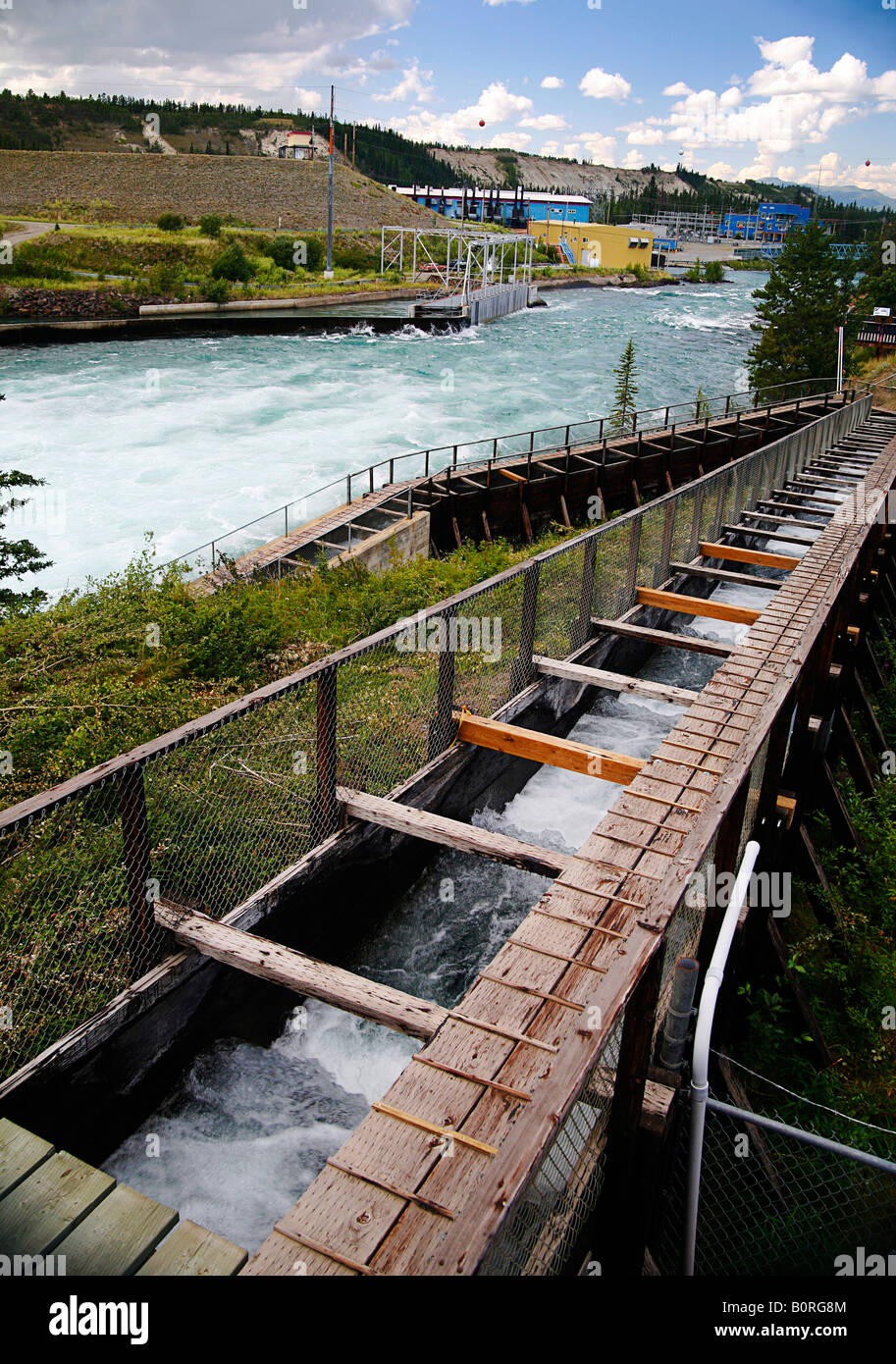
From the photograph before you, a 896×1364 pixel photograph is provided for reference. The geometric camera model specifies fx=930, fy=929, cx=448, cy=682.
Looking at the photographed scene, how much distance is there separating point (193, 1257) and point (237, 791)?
373 centimetres

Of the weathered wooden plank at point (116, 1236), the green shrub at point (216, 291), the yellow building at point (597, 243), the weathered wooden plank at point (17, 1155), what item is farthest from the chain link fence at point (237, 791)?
the yellow building at point (597, 243)

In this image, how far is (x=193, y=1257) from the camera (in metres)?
2.99

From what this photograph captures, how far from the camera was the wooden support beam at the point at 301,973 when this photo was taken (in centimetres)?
468

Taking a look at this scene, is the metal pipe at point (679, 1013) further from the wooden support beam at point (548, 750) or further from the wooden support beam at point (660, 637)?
the wooden support beam at point (660, 637)

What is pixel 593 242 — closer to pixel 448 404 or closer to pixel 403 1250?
pixel 448 404

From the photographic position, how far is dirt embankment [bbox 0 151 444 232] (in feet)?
268

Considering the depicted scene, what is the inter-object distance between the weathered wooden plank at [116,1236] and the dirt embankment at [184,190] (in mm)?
86330

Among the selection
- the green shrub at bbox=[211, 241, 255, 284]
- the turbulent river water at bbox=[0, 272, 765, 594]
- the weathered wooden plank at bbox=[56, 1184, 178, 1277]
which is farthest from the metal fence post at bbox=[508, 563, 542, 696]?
the green shrub at bbox=[211, 241, 255, 284]

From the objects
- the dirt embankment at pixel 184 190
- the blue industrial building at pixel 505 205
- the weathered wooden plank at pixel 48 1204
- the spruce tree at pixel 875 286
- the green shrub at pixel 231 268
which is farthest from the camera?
the blue industrial building at pixel 505 205

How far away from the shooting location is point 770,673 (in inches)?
291

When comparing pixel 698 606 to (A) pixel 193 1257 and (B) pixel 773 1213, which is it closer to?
(B) pixel 773 1213

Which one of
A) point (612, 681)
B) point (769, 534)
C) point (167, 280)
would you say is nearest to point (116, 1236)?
point (612, 681)
